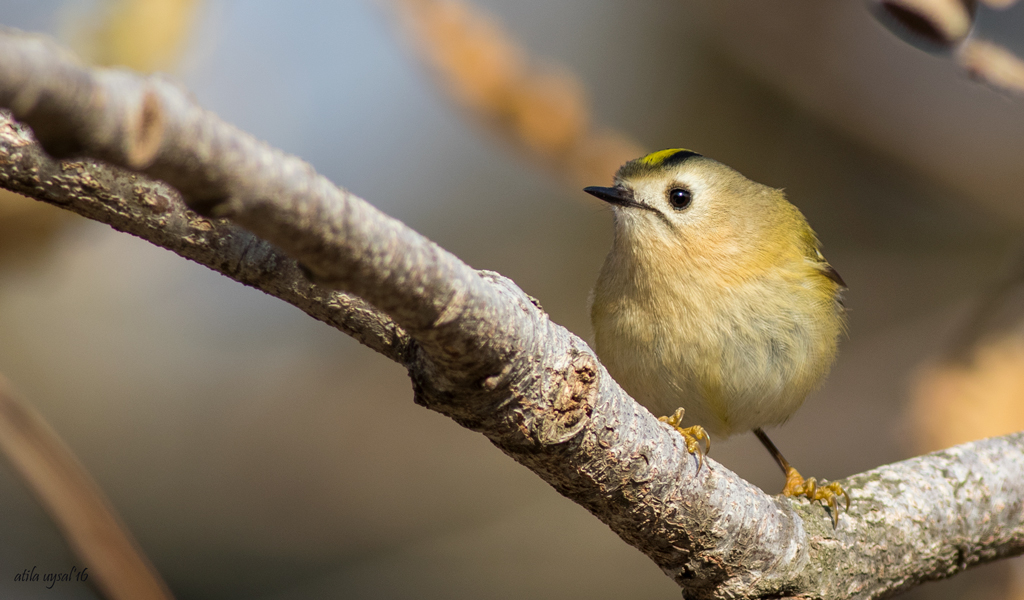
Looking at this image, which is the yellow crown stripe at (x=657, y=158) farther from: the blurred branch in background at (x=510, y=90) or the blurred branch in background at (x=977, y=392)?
the blurred branch in background at (x=977, y=392)

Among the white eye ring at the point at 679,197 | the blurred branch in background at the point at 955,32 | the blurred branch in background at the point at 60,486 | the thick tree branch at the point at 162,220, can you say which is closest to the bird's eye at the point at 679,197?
the white eye ring at the point at 679,197

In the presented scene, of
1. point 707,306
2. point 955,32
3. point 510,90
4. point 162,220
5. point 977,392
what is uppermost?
point 955,32

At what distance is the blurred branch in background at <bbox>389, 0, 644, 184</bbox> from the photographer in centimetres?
204

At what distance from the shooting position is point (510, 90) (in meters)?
2.02

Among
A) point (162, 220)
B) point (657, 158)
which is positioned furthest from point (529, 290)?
point (162, 220)

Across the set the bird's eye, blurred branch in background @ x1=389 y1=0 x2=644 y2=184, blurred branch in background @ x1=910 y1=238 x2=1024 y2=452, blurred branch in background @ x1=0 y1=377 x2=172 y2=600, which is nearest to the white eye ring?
the bird's eye

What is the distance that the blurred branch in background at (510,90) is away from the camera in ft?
6.68

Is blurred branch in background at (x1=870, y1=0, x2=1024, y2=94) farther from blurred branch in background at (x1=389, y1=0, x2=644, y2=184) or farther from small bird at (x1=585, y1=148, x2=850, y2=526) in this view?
blurred branch in background at (x1=389, y1=0, x2=644, y2=184)

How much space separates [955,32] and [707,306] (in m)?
0.71

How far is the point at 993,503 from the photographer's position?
1754 mm

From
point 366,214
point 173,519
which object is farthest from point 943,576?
point 173,519

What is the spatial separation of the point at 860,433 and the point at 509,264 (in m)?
1.70

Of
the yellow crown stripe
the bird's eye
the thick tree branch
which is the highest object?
the yellow crown stripe

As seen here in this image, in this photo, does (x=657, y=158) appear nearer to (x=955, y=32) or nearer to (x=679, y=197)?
(x=679, y=197)
